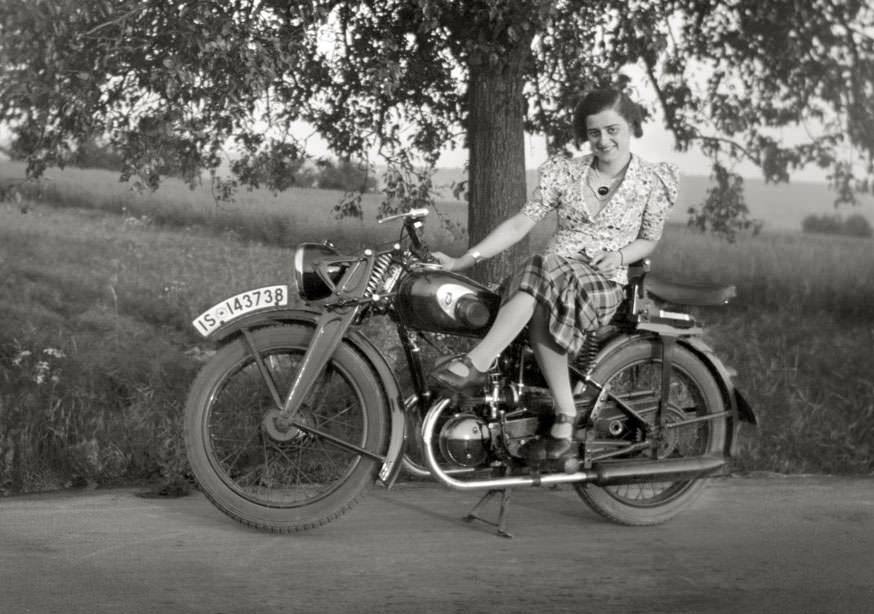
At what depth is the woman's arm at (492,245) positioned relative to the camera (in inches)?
189

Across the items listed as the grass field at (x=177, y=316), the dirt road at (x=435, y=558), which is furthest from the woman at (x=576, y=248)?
the grass field at (x=177, y=316)

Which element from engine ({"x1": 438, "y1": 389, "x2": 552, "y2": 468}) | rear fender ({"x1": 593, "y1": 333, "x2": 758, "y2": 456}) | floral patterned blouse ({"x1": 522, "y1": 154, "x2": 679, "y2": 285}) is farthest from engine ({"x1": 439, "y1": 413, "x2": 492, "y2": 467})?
rear fender ({"x1": 593, "y1": 333, "x2": 758, "y2": 456})

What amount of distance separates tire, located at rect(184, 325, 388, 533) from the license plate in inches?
3.8

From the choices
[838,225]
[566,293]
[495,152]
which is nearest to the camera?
[566,293]

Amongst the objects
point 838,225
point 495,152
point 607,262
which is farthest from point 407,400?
point 838,225

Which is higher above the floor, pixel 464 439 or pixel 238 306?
pixel 238 306

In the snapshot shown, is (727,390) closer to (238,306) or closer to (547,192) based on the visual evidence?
(547,192)

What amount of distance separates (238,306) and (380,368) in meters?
0.60

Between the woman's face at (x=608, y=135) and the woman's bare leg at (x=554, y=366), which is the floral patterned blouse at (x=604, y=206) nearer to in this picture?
the woman's face at (x=608, y=135)

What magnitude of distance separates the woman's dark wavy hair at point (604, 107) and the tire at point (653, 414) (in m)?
0.89

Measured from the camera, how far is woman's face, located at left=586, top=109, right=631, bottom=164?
4891 mm

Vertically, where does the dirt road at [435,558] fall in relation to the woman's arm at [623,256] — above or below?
below

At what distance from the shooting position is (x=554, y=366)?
15.6 ft

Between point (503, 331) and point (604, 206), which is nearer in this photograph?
point (503, 331)
